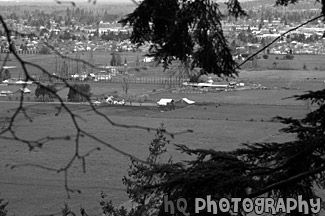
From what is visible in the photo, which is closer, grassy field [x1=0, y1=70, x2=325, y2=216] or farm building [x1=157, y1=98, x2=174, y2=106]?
grassy field [x1=0, y1=70, x2=325, y2=216]

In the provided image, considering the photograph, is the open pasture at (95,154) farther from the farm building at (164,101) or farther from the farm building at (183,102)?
the farm building at (164,101)

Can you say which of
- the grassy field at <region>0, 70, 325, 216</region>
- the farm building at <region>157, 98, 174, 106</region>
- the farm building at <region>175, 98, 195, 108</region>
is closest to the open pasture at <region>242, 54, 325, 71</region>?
the grassy field at <region>0, 70, 325, 216</region>

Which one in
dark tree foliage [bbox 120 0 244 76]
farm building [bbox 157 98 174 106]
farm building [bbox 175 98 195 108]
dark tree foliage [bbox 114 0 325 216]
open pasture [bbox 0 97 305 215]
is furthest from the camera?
farm building [bbox 157 98 174 106]

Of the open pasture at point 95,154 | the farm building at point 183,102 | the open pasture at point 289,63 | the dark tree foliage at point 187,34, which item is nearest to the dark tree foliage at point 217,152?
the dark tree foliage at point 187,34

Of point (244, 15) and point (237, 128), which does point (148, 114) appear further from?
point (244, 15)

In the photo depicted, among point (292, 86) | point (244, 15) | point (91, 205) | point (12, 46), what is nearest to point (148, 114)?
point (292, 86)

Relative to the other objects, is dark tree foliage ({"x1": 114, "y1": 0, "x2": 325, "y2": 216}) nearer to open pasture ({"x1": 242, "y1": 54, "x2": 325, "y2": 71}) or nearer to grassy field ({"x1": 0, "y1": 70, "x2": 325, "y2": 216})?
grassy field ({"x1": 0, "y1": 70, "x2": 325, "y2": 216})
